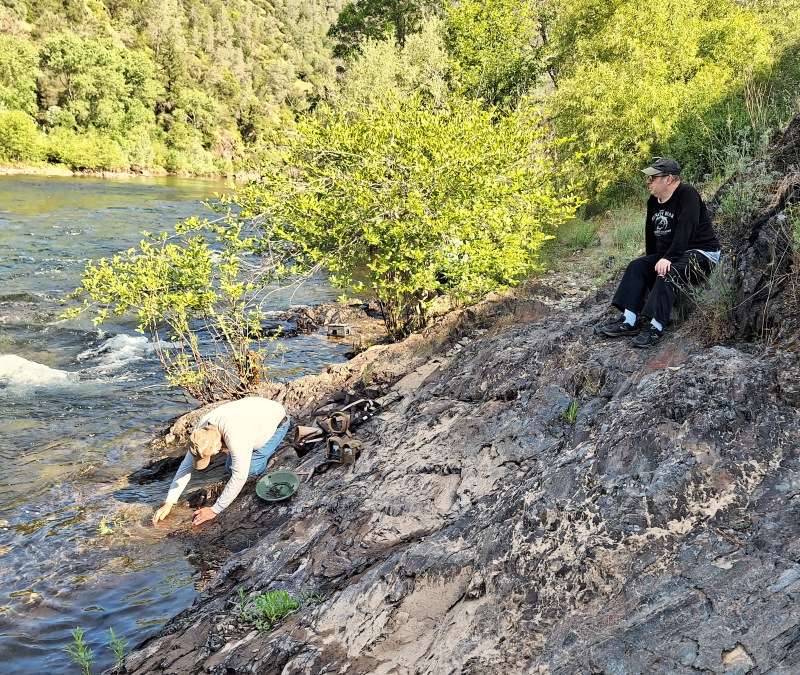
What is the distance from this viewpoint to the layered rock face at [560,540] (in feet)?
9.03

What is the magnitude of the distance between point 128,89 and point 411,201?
6207 centimetres

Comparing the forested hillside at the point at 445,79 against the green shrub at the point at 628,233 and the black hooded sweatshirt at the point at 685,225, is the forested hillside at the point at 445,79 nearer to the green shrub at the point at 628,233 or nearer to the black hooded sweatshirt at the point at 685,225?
the green shrub at the point at 628,233

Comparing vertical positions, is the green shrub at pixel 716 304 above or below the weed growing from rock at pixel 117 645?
above

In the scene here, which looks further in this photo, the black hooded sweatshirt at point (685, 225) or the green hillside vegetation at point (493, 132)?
the green hillside vegetation at point (493, 132)

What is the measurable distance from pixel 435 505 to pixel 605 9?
78.8 feet

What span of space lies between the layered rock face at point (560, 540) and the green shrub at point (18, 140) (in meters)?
47.6

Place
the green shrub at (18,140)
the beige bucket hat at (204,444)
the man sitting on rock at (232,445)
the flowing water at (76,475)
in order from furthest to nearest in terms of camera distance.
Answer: the green shrub at (18,140)
the man sitting on rock at (232,445)
the beige bucket hat at (204,444)
the flowing water at (76,475)

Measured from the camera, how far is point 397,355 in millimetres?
9461

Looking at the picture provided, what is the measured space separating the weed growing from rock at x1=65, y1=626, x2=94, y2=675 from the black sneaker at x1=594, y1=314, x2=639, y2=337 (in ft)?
15.3

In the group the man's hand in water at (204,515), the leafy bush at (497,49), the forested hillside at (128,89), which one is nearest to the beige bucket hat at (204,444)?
the man's hand in water at (204,515)

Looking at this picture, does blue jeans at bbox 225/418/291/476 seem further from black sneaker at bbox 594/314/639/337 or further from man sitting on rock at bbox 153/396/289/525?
black sneaker at bbox 594/314/639/337

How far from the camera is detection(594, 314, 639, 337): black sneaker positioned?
562cm

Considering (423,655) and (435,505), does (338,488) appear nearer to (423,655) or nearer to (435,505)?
(435,505)

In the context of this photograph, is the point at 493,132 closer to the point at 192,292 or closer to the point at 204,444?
the point at 192,292
